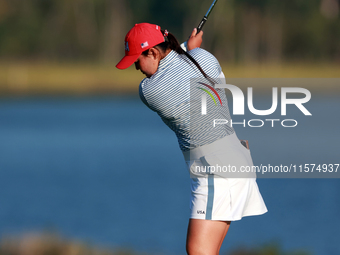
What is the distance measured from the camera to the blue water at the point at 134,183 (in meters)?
8.63

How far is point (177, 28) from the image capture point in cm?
4391

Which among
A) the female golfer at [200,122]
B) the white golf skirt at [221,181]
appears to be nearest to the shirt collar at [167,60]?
the female golfer at [200,122]

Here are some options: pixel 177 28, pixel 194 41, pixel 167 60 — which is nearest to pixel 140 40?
pixel 167 60

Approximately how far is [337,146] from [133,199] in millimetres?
5613

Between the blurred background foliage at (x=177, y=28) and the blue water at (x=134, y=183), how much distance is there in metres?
19.5

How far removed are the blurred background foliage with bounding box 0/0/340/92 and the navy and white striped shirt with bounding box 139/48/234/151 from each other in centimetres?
3518

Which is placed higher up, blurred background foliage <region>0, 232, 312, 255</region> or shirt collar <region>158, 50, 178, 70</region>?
shirt collar <region>158, 50, 178, 70</region>

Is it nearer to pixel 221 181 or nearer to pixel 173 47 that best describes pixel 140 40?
pixel 173 47

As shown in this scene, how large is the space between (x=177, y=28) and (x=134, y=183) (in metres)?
32.7

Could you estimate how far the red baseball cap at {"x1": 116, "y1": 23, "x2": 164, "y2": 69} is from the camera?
3.17 m

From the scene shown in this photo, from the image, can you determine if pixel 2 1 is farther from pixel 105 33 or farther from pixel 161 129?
pixel 161 129

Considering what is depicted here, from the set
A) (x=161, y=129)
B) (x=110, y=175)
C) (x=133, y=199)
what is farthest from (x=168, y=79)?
(x=161, y=129)

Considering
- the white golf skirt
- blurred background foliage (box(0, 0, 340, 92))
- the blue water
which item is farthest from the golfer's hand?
blurred background foliage (box(0, 0, 340, 92))

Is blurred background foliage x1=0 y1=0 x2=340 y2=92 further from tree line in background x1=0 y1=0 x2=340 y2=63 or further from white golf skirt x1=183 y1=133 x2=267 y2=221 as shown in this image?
white golf skirt x1=183 y1=133 x2=267 y2=221
